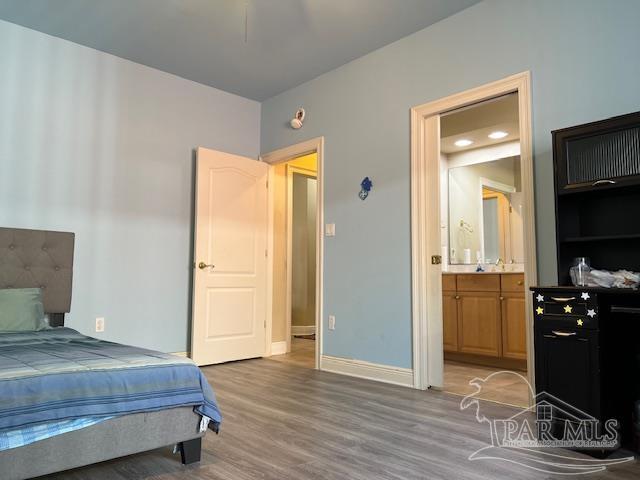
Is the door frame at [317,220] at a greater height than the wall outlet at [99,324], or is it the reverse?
the door frame at [317,220]

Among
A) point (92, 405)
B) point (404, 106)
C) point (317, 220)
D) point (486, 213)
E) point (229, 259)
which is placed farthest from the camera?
point (486, 213)

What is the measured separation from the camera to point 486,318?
4.51 m

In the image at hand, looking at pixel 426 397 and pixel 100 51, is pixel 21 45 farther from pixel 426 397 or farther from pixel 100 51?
pixel 426 397

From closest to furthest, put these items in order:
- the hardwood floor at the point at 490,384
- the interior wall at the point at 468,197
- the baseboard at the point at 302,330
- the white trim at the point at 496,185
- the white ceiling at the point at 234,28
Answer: the hardwood floor at the point at 490,384 → the white ceiling at the point at 234,28 → the white trim at the point at 496,185 → the interior wall at the point at 468,197 → the baseboard at the point at 302,330

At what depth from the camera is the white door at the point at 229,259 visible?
14.5 feet

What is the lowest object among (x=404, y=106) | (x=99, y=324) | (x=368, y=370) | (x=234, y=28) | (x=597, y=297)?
(x=368, y=370)

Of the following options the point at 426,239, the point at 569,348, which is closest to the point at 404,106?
the point at 426,239

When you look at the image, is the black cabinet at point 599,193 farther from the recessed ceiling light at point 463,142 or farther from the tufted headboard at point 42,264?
the tufted headboard at point 42,264

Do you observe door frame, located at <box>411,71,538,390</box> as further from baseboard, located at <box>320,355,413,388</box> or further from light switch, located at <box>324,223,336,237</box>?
light switch, located at <box>324,223,336,237</box>

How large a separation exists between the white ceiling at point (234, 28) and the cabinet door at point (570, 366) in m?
2.38

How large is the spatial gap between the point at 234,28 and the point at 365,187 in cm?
165

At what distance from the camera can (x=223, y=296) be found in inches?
181

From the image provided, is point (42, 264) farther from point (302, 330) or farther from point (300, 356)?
point (302, 330)

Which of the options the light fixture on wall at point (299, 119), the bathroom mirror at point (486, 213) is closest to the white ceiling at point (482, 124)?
the bathroom mirror at point (486, 213)
